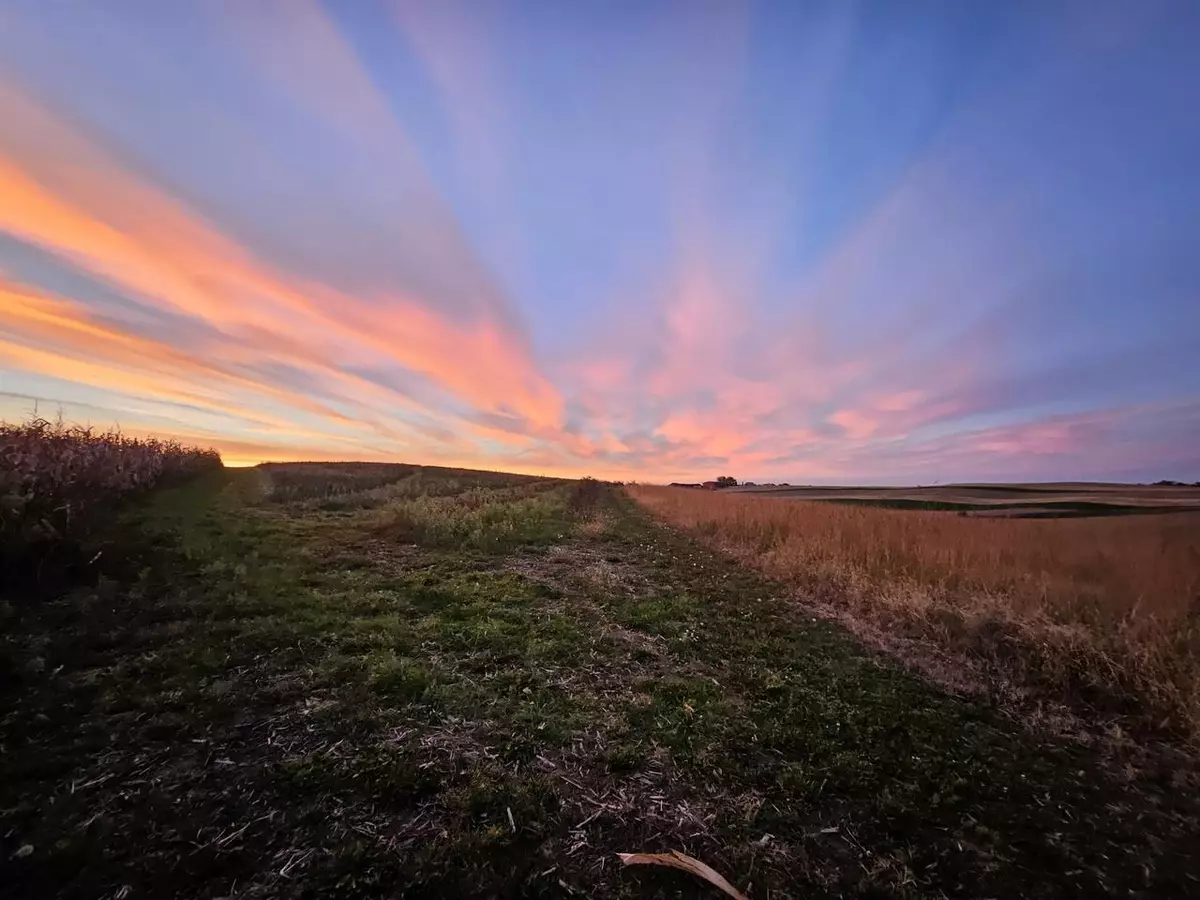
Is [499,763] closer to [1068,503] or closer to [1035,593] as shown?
[1035,593]

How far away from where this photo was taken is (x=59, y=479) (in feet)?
33.8

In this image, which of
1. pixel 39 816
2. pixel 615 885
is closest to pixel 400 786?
pixel 615 885

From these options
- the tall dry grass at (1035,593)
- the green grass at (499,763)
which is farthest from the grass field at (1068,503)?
the green grass at (499,763)

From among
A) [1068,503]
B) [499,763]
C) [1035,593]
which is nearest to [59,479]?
[499,763]

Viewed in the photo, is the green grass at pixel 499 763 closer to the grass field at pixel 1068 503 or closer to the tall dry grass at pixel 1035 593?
the tall dry grass at pixel 1035 593

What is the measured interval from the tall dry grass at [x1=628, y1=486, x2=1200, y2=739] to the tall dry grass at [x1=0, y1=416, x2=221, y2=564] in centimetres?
1323

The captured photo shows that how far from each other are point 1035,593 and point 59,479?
17910 mm

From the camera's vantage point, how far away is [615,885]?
3.42 meters

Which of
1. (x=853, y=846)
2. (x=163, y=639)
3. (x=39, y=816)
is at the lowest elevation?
(x=853, y=846)

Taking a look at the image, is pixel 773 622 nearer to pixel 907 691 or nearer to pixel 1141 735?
pixel 907 691

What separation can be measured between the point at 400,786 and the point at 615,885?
1833mm

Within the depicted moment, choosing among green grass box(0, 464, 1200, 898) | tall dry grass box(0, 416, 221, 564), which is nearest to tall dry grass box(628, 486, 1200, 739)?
green grass box(0, 464, 1200, 898)

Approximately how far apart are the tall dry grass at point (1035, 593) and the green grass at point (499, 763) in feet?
4.55

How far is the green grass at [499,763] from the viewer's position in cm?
351
